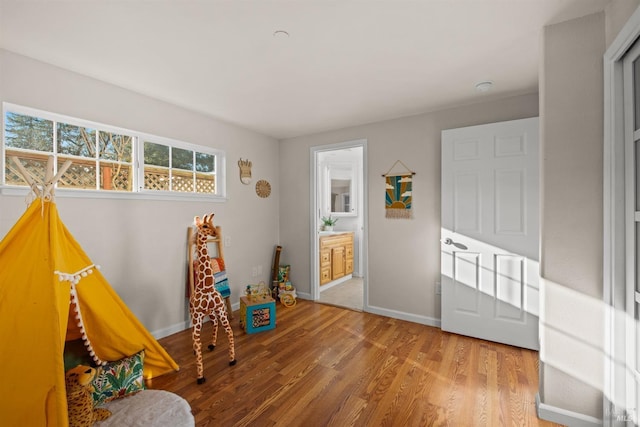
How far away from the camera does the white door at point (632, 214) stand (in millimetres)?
1367

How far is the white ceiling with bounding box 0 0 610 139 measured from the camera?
155 cm

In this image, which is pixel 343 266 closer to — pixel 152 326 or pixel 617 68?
pixel 152 326

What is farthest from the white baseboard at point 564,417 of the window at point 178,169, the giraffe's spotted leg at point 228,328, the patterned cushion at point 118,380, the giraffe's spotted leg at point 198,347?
the window at point 178,169

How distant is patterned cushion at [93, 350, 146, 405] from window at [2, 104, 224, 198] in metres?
1.40

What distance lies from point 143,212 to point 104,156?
57 centimetres

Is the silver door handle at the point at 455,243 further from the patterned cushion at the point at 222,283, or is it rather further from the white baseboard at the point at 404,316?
the patterned cushion at the point at 222,283

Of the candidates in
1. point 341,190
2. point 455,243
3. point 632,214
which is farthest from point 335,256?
point 632,214

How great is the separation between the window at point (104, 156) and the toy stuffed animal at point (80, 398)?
1452 mm

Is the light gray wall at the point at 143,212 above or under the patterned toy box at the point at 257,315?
above

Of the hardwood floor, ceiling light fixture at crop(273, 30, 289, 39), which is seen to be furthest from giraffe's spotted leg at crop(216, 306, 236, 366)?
ceiling light fixture at crop(273, 30, 289, 39)

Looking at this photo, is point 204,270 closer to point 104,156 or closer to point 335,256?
point 104,156

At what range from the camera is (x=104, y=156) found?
2480mm

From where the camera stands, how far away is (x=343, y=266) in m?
5.04

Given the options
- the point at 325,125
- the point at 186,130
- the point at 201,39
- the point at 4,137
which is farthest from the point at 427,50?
the point at 4,137
